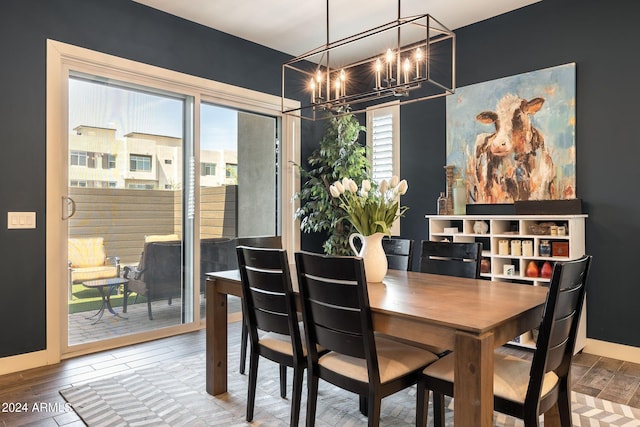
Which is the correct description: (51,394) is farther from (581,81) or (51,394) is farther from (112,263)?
(581,81)

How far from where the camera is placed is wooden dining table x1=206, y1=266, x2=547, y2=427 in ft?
4.82

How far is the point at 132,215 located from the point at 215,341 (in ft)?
5.56

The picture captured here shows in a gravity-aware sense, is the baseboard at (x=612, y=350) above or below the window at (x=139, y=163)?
below

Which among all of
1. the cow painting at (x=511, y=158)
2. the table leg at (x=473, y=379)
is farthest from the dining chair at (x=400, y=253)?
the table leg at (x=473, y=379)

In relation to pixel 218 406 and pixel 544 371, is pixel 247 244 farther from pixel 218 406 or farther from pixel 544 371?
pixel 544 371

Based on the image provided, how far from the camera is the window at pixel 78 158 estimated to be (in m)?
3.36

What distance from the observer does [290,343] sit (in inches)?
88.3

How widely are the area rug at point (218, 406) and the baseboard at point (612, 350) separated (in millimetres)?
997

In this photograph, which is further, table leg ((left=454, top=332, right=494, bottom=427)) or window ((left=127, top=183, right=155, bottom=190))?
window ((left=127, top=183, right=155, bottom=190))

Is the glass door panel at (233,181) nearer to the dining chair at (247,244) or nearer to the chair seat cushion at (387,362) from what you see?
the dining chair at (247,244)

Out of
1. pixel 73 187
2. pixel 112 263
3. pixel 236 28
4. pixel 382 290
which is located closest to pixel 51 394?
pixel 112 263

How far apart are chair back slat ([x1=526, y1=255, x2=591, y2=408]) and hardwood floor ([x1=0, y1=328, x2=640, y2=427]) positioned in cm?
129

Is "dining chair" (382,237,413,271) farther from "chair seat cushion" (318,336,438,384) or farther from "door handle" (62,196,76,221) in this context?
"door handle" (62,196,76,221)

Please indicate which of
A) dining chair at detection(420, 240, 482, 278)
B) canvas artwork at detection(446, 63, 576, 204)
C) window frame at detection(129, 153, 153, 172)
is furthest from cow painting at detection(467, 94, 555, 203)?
window frame at detection(129, 153, 153, 172)
